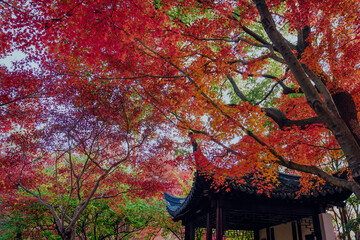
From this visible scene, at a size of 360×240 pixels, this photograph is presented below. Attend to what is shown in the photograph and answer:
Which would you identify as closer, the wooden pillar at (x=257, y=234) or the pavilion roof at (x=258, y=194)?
the pavilion roof at (x=258, y=194)

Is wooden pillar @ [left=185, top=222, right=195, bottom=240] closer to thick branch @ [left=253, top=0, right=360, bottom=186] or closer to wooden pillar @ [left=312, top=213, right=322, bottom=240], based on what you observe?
wooden pillar @ [left=312, top=213, right=322, bottom=240]

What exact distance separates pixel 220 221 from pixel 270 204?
6.86 ft

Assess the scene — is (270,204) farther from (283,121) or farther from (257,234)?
(257,234)

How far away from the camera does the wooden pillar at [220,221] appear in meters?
7.11

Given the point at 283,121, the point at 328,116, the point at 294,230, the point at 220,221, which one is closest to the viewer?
the point at 328,116

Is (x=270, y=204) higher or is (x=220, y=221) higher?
(x=270, y=204)

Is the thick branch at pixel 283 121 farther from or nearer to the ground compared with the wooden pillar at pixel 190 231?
farther from the ground

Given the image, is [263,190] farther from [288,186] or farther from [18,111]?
[18,111]

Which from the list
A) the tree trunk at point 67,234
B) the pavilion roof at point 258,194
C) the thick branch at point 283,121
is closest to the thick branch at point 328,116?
the thick branch at point 283,121

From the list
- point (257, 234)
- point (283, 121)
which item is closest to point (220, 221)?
point (283, 121)

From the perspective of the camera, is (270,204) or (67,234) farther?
(67,234)

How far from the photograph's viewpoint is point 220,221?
7.34m

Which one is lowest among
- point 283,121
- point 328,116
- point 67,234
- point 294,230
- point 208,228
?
point 67,234

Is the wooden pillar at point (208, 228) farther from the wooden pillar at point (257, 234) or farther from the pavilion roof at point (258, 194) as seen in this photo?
the wooden pillar at point (257, 234)
